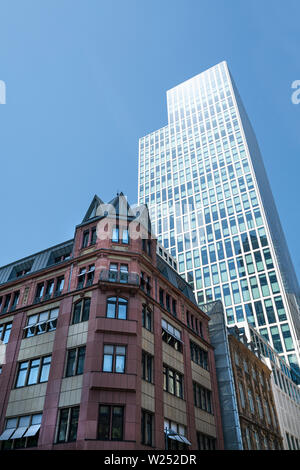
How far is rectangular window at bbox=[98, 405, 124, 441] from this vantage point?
26.0 meters

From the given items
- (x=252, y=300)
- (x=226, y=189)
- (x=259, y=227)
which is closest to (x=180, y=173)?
(x=226, y=189)

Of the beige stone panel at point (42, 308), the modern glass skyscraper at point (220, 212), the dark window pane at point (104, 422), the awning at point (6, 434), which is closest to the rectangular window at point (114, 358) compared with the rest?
the dark window pane at point (104, 422)

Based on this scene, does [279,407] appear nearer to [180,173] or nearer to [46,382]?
[46,382]

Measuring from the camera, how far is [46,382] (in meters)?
30.2

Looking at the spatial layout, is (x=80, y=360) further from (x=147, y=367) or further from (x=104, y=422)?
(x=147, y=367)

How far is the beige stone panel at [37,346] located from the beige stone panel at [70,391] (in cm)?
395

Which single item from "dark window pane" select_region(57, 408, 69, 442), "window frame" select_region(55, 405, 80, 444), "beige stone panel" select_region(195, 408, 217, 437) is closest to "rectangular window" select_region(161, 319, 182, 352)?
"beige stone panel" select_region(195, 408, 217, 437)

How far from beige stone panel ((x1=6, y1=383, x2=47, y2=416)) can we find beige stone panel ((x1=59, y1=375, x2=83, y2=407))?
6.70 feet

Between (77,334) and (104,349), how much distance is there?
300 centimetres

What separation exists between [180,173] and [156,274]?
4047 inches

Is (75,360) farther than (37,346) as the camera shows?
No

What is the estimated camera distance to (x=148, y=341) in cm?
3303

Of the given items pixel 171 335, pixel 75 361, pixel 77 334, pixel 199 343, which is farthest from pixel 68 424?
pixel 199 343

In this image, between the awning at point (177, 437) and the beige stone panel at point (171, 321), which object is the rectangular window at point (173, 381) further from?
the beige stone panel at point (171, 321)
